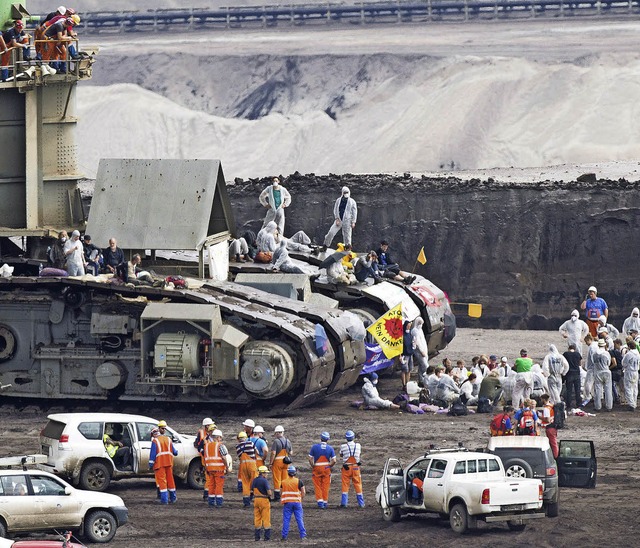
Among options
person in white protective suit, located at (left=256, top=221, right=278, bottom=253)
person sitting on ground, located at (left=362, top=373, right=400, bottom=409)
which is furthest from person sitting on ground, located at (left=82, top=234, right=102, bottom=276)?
person sitting on ground, located at (left=362, top=373, right=400, bottom=409)

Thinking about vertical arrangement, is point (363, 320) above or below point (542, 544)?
above

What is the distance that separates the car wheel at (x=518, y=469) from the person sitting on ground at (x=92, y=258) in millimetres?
11714

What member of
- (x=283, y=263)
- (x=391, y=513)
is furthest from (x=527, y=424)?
(x=283, y=263)

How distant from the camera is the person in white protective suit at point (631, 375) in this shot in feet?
115

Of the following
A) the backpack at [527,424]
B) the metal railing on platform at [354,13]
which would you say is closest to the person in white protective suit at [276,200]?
the backpack at [527,424]

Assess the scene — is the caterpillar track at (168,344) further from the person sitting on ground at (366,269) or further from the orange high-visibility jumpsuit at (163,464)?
the orange high-visibility jumpsuit at (163,464)

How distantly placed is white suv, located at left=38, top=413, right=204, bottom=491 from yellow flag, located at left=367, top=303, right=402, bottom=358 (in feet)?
28.6

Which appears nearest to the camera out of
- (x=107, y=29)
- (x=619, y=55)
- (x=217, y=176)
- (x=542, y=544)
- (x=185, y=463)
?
(x=542, y=544)

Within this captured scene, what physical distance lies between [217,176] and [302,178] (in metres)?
14.4

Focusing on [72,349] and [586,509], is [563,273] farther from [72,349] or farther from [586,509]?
[586,509]

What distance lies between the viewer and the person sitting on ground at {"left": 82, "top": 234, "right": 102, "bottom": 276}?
35.1 metres

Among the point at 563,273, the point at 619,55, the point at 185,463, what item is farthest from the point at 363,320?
the point at 619,55

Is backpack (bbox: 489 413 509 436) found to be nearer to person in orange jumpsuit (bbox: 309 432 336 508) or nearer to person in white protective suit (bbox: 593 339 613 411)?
person in orange jumpsuit (bbox: 309 432 336 508)

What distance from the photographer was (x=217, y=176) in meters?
36.9
